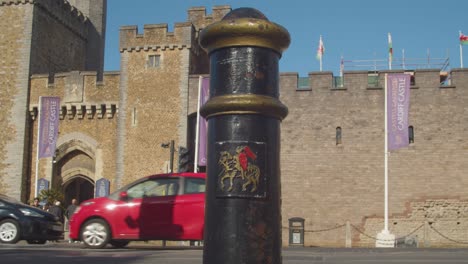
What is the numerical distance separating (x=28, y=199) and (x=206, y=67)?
33.2ft

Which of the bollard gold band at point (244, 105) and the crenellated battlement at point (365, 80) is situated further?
the crenellated battlement at point (365, 80)

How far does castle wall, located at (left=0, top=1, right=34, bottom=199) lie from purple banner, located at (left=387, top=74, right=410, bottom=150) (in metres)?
16.0

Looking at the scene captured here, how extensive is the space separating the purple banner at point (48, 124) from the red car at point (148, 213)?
1495 centimetres

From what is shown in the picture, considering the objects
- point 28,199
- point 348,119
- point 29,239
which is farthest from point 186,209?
point 28,199

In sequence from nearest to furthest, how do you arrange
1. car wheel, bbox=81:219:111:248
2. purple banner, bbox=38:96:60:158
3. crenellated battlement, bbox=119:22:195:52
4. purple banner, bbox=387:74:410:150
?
car wheel, bbox=81:219:111:248
purple banner, bbox=387:74:410:150
purple banner, bbox=38:96:60:158
crenellated battlement, bbox=119:22:195:52

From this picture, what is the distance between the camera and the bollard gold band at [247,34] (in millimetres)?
3109

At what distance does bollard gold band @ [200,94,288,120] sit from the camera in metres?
3.05

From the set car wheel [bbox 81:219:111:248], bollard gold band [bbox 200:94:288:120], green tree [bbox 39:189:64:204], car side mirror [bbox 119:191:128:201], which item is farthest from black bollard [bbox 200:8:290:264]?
green tree [bbox 39:189:64:204]

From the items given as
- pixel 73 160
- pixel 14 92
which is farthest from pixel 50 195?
pixel 14 92

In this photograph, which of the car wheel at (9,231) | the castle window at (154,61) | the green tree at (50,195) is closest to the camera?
the car wheel at (9,231)

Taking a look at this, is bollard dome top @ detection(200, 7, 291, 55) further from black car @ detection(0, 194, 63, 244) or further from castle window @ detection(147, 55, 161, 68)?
castle window @ detection(147, 55, 161, 68)

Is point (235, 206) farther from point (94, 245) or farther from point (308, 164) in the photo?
point (308, 164)

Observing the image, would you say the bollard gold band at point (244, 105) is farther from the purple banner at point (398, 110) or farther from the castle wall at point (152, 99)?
the castle wall at point (152, 99)

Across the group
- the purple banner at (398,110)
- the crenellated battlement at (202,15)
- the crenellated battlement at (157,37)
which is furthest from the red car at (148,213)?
the crenellated battlement at (202,15)
